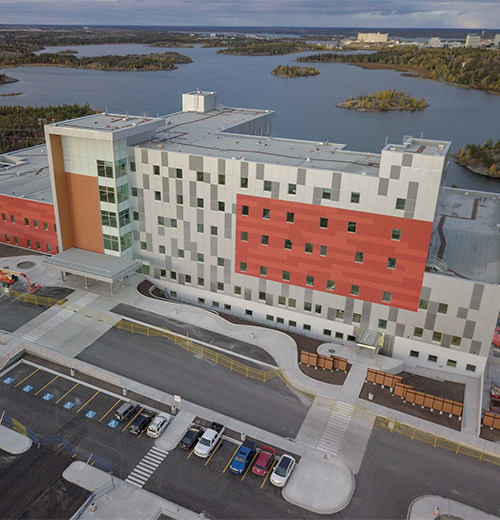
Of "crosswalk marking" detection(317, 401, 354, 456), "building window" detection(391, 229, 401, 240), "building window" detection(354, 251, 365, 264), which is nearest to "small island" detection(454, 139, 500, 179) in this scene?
"building window" detection(391, 229, 401, 240)

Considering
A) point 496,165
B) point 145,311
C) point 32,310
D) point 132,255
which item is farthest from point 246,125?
point 496,165

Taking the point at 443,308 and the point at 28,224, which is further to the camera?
the point at 28,224

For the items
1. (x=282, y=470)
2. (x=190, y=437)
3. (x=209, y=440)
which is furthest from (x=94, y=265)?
(x=282, y=470)

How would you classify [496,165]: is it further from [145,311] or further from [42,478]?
[42,478]

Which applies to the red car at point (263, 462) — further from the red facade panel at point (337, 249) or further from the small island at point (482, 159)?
the small island at point (482, 159)

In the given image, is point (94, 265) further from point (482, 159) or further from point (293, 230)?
point (482, 159)

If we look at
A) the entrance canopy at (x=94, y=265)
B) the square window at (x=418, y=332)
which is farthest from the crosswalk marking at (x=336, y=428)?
the entrance canopy at (x=94, y=265)
